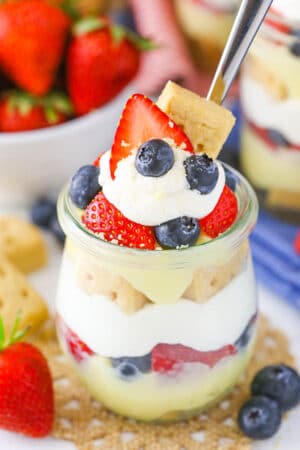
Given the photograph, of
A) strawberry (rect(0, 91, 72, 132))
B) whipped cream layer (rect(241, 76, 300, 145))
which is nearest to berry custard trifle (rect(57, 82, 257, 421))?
whipped cream layer (rect(241, 76, 300, 145))

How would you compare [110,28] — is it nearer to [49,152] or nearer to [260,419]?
[49,152]

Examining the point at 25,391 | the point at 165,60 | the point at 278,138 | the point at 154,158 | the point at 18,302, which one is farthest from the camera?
the point at 165,60

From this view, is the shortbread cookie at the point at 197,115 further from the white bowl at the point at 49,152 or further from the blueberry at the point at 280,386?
the white bowl at the point at 49,152

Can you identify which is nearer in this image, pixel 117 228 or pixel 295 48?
pixel 117 228

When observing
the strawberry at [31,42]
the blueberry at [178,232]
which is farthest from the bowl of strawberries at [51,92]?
the blueberry at [178,232]

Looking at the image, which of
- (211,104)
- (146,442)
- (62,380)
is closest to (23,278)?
(62,380)

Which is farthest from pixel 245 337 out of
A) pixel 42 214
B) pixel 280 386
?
pixel 42 214
